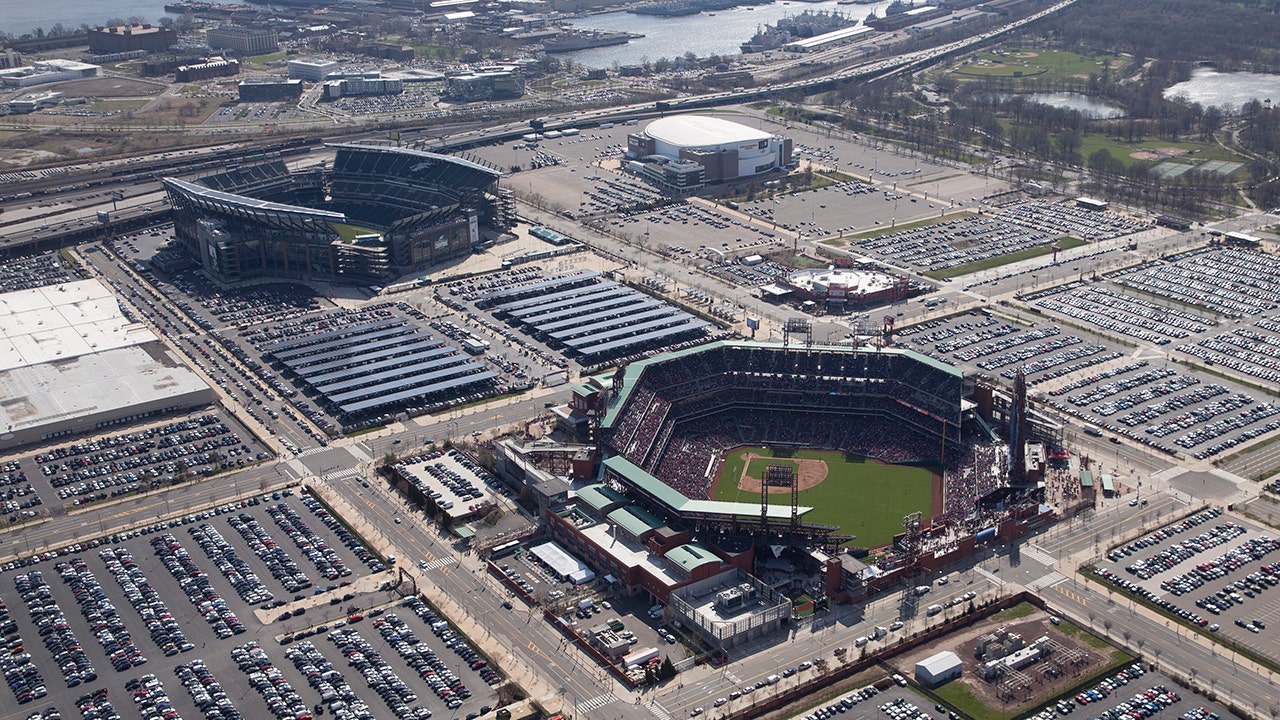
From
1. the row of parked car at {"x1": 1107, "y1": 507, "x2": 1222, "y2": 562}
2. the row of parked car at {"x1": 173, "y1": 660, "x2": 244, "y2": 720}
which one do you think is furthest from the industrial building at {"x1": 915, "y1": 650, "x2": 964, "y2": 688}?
the row of parked car at {"x1": 173, "y1": 660, "x2": 244, "y2": 720}

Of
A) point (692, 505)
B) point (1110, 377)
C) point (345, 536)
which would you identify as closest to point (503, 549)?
point (345, 536)

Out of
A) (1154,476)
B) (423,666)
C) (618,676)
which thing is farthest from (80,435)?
(1154,476)

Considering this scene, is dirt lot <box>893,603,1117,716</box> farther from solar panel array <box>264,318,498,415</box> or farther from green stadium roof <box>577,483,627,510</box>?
solar panel array <box>264,318,498,415</box>

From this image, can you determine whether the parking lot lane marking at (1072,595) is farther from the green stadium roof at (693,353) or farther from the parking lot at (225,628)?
the parking lot at (225,628)

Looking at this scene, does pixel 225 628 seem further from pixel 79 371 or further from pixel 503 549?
pixel 79 371

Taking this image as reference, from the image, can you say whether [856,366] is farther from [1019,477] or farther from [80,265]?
[80,265]
